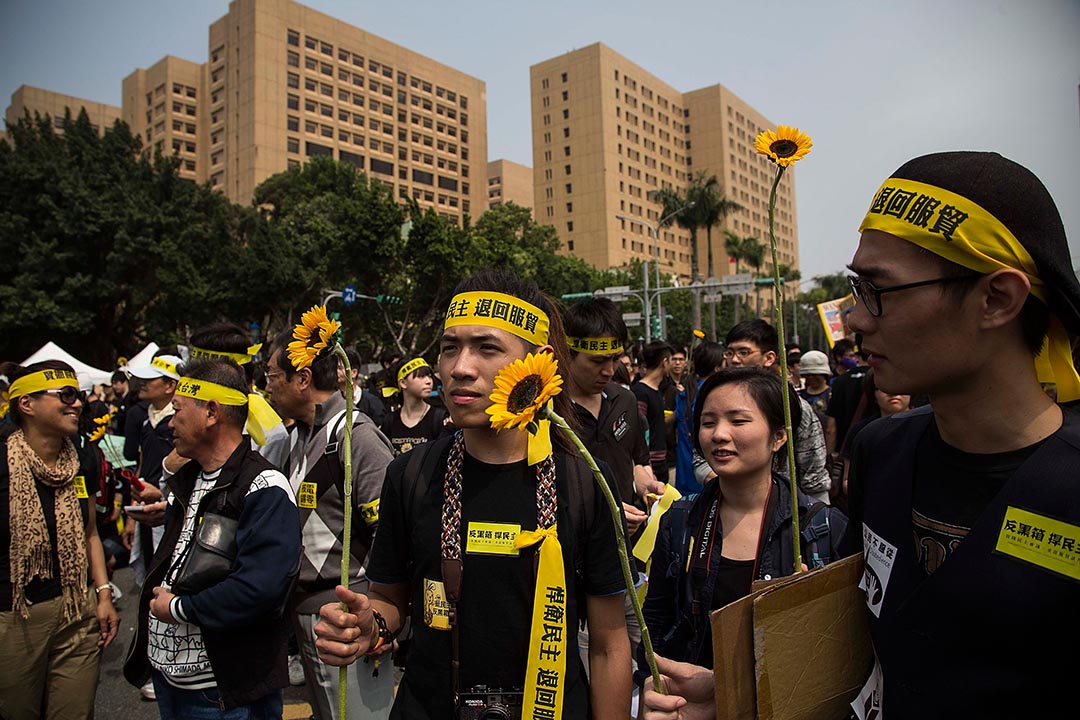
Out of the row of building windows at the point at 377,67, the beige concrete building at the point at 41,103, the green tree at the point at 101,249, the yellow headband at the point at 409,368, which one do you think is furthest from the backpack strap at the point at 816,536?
the beige concrete building at the point at 41,103

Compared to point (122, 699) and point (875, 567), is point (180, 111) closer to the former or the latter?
point (122, 699)

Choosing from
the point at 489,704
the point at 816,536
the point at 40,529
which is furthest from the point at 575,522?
the point at 40,529

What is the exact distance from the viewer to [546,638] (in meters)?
Result: 1.79

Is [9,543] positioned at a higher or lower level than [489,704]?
higher

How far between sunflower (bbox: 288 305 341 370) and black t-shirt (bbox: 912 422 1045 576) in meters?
1.35

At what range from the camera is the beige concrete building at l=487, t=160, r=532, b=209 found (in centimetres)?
10164

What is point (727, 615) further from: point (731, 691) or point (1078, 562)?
point (1078, 562)

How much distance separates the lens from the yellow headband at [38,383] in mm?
3584

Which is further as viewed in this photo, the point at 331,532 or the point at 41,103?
the point at 41,103

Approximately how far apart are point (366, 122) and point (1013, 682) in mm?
82719

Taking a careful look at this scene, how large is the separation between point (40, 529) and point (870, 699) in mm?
3908

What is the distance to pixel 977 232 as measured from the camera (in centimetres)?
121

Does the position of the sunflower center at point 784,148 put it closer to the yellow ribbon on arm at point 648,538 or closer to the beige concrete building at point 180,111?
the yellow ribbon on arm at point 648,538

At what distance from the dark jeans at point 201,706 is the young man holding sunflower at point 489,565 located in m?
1.23
